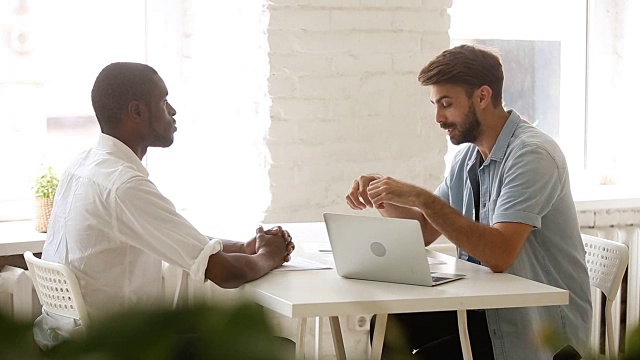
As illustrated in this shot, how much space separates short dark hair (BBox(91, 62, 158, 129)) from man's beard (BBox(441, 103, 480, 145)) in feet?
2.64

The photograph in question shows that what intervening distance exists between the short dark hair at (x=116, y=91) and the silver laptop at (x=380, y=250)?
56cm

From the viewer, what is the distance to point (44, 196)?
9.96ft

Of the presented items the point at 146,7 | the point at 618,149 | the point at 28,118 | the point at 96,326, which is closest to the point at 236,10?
the point at 146,7

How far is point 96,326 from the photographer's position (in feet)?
0.65

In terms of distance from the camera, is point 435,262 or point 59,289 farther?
point 435,262

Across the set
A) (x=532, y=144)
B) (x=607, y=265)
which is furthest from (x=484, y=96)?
(x=607, y=265)

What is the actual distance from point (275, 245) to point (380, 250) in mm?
296

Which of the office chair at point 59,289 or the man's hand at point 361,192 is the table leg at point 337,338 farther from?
the office chair at point 59,289

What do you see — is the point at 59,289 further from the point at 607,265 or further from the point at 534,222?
the point at 607,265

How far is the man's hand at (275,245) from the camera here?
2223 mm

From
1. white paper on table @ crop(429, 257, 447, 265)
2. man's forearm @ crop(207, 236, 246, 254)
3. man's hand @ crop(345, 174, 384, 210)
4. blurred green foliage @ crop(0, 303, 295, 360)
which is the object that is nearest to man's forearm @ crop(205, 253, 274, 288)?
man's forearm @ crop(207, 236, 246, 254)

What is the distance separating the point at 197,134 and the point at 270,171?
15.3 inches

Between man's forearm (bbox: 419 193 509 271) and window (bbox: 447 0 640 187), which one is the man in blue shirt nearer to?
man's forearm (bbox: 419 193 509 271)

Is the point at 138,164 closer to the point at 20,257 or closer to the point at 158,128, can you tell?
the point at 158,128
